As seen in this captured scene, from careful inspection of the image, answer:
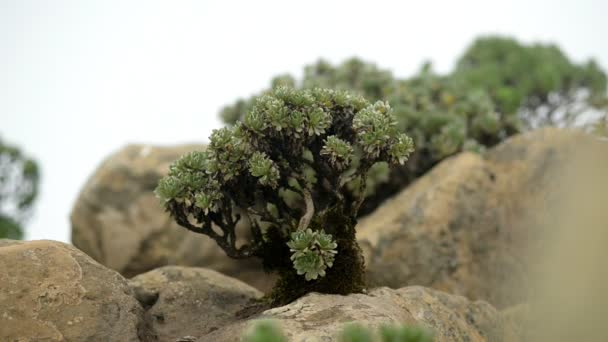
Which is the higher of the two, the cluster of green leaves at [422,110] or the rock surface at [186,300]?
the cluster of green leaves at [422,110]

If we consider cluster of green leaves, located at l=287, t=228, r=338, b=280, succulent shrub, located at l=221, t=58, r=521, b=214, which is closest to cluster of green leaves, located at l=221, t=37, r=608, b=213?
succulent shrub, located at l=221, t=58, r=521, b=214

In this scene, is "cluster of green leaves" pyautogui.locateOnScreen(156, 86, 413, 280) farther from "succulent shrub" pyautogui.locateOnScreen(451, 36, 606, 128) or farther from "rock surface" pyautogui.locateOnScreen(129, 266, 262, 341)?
"succulent shrub" pyautogui.locateOnScreen(451, 36, 606, 128)

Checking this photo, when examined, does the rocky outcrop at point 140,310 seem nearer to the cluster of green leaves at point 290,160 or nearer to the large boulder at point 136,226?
the cluster of green leaves at point 290,160

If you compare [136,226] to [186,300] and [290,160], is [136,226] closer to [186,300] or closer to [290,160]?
[186,300]

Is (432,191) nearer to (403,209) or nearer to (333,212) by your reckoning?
(403,209)

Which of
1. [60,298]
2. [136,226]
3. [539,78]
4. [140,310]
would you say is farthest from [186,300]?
[539,78]

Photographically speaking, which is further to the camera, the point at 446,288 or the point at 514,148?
the point at 514,148

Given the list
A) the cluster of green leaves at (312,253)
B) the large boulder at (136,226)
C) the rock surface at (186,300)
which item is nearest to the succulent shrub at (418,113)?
the large boulder at (136,226)

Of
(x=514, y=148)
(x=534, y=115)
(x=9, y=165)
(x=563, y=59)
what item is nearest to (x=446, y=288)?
(x=514, y=148)
